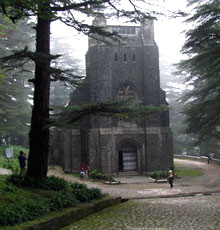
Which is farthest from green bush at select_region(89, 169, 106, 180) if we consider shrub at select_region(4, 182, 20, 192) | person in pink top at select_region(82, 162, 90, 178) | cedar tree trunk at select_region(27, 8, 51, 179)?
shrub at select_region(4, 182, 20, 192)

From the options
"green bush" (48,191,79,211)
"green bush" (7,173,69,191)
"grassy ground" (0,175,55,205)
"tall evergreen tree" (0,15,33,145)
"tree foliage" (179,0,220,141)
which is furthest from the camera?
"tall evergreen tree" (0,15,33,145)

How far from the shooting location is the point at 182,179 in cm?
2503

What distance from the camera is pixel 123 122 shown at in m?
28.1

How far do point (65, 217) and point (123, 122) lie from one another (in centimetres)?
1948

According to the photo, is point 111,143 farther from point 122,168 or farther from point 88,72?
point 88,72

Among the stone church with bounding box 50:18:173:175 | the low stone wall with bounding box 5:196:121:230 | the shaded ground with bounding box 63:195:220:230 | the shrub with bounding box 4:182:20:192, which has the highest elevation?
the stone church with bounding box 50:18:173:175

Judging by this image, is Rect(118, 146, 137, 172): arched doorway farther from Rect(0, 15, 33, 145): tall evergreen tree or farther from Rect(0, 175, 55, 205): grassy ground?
Rect(0, 175, 55, 205): grassy ground

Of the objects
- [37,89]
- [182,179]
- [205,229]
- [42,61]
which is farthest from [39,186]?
[182,179]

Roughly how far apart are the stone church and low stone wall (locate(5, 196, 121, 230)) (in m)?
15.2

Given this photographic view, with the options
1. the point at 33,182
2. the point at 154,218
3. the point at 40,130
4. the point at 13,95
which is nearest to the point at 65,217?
the point at 154,218

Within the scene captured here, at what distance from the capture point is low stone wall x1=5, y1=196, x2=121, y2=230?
750 centimetres

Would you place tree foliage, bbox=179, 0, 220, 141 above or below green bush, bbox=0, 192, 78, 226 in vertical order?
above

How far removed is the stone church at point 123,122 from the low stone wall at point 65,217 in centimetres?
1519

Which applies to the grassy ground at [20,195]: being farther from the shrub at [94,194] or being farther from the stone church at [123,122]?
the stone church at [123,122]
